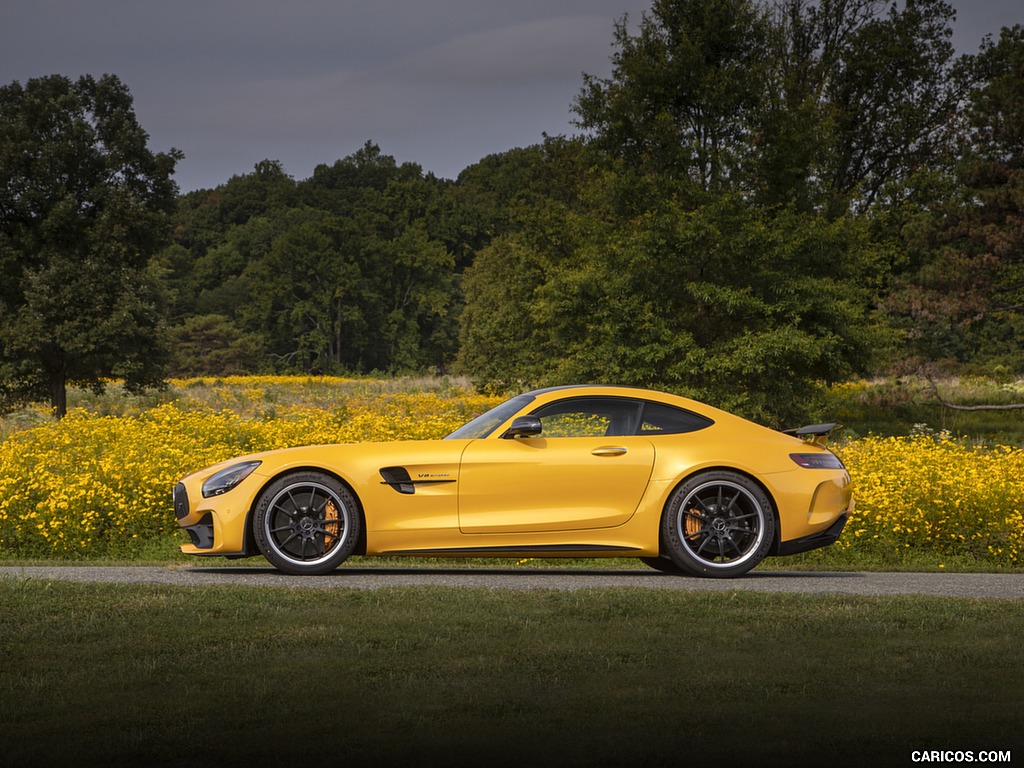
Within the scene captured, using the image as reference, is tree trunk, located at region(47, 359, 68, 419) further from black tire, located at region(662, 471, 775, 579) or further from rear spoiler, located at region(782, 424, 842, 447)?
rear spoiler, located at region(782, 424, 842, 447)

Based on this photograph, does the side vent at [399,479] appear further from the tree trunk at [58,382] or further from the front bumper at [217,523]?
the tree trunk at [58,382]

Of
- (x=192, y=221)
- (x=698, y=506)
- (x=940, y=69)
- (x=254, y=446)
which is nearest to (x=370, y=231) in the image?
(x=192, y=221)

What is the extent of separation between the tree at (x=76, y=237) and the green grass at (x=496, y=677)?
77.4 ft

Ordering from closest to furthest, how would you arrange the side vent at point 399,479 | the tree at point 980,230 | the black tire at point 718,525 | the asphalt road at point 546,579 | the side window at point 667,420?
the asphalt road at point 546,579
the side vent at point 399,479
the black tire at point 718,525
the side window at point 667,420
the tree at point 980,230

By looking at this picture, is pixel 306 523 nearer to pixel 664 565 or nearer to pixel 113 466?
pixel 664 565

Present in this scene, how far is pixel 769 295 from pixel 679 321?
2.06 m

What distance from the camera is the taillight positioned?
9.64 m

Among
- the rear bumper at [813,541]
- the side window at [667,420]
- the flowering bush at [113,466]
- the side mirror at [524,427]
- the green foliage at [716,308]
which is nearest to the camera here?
the side mirror at [524,427]

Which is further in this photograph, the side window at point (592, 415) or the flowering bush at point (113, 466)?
the flowering bush at point (113, 466)

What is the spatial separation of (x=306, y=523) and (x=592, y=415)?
2319 mm

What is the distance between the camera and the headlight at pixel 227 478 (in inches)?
370

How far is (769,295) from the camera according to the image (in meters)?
27.7

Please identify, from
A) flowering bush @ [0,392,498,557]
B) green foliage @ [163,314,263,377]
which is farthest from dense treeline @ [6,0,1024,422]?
green foliage @ [163,314,263,377]

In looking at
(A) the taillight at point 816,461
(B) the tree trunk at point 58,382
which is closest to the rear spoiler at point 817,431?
(A) the taillight at point 816,461
